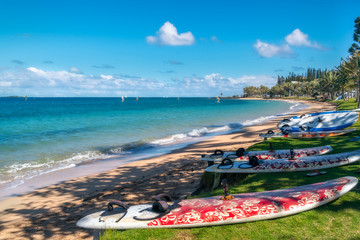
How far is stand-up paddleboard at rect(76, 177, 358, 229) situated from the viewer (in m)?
3.93

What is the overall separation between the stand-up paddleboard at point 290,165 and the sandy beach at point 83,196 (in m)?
2.12

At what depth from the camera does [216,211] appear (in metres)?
4.07

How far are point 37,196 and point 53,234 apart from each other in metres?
3.66

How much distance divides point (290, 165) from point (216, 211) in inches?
144

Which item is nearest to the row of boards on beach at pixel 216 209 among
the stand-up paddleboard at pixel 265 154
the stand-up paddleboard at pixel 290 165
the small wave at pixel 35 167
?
the stand-up paddleboard at pixel 290 165

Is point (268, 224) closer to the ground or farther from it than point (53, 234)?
farther from it

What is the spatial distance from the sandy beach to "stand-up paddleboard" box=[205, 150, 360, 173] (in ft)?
6.95

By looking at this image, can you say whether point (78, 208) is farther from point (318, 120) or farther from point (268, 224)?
point (318, 120)

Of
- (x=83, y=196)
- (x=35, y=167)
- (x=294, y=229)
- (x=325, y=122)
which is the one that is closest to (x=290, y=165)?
(x=294, y=229)

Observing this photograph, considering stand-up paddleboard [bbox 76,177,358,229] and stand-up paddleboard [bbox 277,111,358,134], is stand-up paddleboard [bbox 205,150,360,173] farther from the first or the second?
stand-up paddleboard [bbox 277,111,358,134]

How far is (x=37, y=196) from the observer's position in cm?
912

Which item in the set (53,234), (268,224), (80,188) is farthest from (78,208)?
(268,224)

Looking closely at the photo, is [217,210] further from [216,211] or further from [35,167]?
[35,167]

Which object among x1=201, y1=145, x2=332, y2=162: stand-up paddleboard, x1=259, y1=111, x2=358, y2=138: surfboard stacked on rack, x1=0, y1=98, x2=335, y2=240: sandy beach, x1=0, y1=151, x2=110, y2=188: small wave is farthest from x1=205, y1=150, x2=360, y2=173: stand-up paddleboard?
x1=0, y1=151, x2=110, y2=188: small wave
